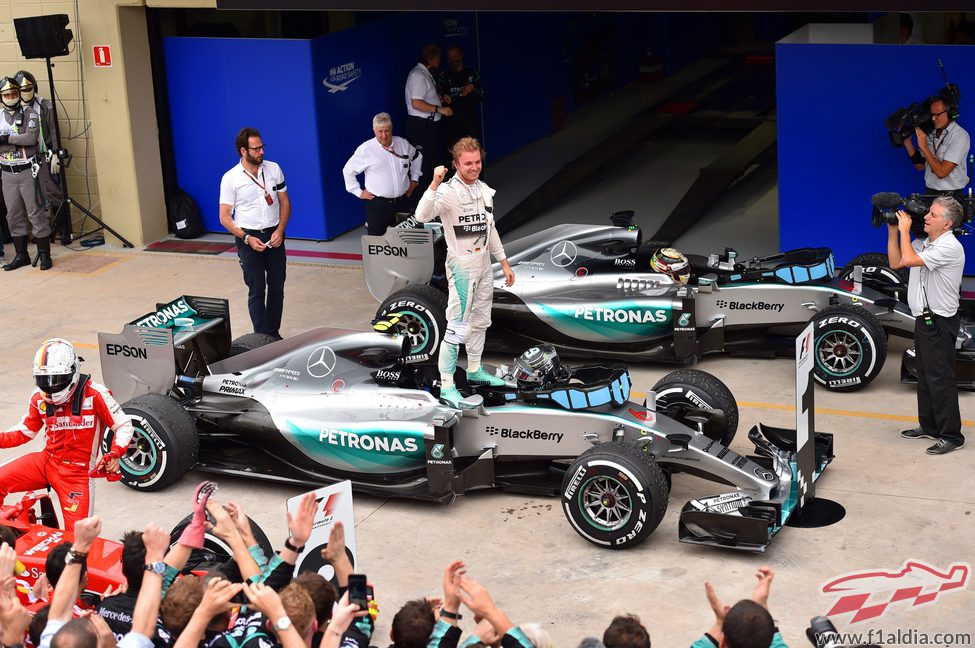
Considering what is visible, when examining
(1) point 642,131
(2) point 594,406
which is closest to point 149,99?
(1) point 642,131

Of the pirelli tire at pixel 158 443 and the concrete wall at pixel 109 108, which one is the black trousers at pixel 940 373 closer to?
the pirelli tire at pixel 158 443

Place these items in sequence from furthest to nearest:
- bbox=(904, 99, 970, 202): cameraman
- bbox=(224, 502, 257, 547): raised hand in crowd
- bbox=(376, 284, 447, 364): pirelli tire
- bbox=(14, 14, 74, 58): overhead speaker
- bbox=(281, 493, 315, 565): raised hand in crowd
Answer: bbox=(14, 14, 74, 58): overhead speaker → bbox=(904, 99, 970, 202): cameraman → bbox=(376, 284, 447, 364): pirelli tire → bbox=(224, 502, 257, 547): raised hand in crowd → bbox=(281, 493, 315, 565): raised hand in crowd

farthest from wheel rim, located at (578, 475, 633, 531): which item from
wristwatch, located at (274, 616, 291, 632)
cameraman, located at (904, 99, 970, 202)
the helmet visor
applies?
cameraman, located at (904, 99, 970, 202)

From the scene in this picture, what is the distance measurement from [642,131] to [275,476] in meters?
11.0

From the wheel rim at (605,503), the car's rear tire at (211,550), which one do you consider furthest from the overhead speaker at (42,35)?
the wheel rim at (605,503)

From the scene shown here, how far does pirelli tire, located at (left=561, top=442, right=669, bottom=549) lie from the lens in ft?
24.4

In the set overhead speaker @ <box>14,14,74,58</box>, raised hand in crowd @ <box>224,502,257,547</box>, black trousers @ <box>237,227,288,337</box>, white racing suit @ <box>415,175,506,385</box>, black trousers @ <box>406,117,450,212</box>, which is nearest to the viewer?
raised hand in crowd @ <box>224,502,257,547</box>

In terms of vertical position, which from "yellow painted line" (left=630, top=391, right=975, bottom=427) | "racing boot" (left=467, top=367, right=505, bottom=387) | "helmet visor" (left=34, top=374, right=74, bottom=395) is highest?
"helmet visor" (left=34, top=374, right=74, bottom=395)

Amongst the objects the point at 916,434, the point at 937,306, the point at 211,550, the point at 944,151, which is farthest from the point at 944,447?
the point at 211,550

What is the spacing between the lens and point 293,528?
18.0 ft

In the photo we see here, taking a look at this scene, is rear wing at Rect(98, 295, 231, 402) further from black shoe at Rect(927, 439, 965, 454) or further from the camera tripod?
the camera tripod

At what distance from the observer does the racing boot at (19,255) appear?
556 inches

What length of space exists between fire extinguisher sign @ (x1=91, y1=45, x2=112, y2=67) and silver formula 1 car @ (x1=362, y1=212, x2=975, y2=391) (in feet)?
16.6

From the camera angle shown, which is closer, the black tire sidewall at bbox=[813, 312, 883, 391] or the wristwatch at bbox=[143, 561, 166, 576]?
the wristwatch at bbox=[143, 561, 166, 576]
